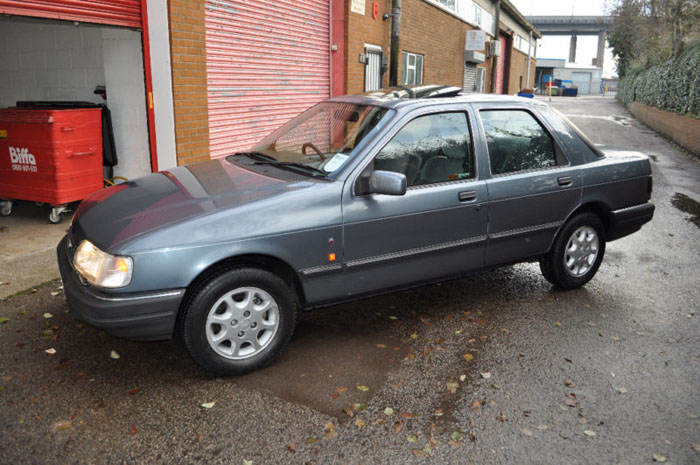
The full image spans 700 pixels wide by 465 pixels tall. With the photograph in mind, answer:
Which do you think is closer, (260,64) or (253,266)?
(253,266)

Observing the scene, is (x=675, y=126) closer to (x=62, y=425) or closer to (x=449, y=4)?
(x=449, y=4)

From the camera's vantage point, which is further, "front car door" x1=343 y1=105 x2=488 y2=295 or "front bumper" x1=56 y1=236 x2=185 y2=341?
"front car door" x1=343 y1=105 x2=488 y2=295

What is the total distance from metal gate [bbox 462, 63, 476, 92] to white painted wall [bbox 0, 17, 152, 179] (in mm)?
16229

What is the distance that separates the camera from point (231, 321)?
355cm

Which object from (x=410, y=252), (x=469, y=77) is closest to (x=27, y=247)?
(x=410, y=252)

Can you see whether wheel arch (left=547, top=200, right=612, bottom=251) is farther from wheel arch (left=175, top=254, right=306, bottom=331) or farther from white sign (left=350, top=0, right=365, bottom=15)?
white sign (left=350, top=0, right=365, bottom=15)

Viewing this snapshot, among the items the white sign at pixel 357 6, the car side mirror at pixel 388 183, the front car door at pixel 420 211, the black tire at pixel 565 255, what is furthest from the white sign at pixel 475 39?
the car side mirror at pixel 388 183

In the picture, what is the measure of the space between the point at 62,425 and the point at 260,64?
750 cm

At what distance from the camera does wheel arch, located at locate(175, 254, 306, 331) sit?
11.3ft

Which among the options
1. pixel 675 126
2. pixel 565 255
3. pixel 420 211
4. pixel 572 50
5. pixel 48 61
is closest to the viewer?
pixel 420 211

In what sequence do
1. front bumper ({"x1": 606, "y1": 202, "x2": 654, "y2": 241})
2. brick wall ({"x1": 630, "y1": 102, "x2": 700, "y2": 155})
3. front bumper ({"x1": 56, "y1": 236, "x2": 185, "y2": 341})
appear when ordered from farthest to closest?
1. brick wall ({"x1": 630, "y1": 102, "x2": 700, "y2": 155})
2. front bumper ({"x1": 606, "y1": 202, "x2": 654, "y2": 241})
3. front bumper ({"x1": 56, "y1": 236, "x2": 185, "y2": 341})

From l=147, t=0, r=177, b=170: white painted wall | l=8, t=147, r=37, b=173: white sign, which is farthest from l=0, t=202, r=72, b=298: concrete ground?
l=147, t=0, r=177, b=170: white painted wall

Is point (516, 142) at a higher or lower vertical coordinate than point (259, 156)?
higher

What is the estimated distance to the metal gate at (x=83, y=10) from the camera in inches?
225
